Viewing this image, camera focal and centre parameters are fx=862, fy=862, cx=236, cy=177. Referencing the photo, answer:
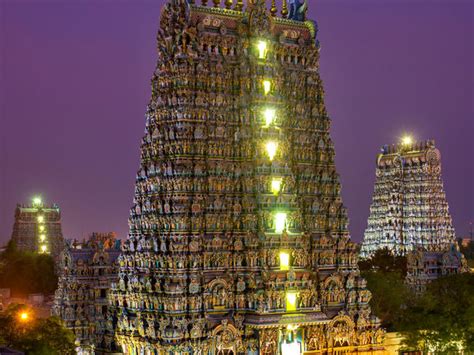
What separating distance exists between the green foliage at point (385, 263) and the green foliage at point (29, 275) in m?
45.5

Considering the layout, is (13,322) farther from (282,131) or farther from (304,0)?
(304,0)

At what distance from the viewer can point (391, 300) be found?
3386 inches

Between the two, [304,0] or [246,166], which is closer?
[246,166]

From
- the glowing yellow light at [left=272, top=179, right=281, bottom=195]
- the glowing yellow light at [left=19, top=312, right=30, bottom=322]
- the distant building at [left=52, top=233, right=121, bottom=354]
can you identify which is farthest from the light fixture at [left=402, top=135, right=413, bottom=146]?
the glowing yellow light at [left=19, top=312, right=30, bottom=322]

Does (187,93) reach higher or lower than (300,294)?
higher

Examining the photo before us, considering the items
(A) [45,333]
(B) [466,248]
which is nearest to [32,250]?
(B) [466,248]

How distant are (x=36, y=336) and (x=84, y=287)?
67.3 ft

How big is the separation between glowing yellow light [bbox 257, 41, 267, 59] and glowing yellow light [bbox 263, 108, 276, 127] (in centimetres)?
408

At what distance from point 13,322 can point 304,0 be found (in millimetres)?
34413

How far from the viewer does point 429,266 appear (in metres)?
101

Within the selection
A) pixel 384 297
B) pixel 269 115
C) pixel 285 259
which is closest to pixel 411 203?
pixel 384 297

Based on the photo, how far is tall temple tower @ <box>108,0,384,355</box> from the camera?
58.6m

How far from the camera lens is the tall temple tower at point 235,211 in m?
58.6

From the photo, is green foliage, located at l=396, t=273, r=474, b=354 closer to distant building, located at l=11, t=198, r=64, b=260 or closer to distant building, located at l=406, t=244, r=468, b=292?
distant building, located at l=406, t=244, r=468, b=292
